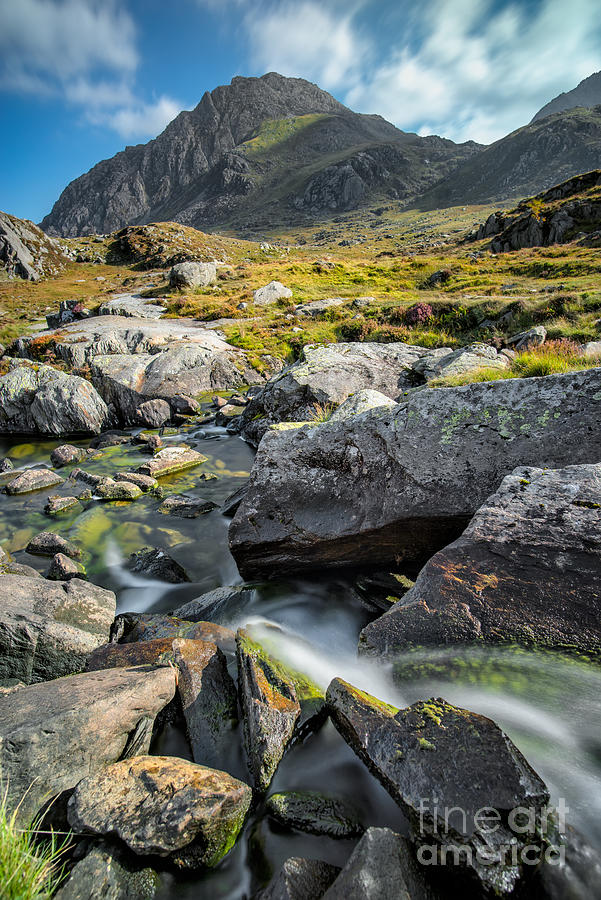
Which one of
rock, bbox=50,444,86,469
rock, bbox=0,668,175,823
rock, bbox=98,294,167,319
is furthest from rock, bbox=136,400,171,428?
rock, bbox=98,294,167,319

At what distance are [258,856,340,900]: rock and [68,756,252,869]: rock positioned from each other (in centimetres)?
55

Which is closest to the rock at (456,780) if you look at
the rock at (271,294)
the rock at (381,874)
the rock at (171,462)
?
the rock at (381,874)

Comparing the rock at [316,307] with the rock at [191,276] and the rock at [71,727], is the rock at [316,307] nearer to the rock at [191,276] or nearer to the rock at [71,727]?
the rock at [191,276]

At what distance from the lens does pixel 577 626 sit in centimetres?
393

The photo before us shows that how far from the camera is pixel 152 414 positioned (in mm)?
19062

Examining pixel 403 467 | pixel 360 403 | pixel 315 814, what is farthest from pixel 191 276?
pixel 315 814

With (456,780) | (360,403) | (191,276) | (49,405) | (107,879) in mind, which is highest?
(191,276)

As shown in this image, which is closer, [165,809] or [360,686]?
[165,809]

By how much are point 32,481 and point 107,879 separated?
12.4m

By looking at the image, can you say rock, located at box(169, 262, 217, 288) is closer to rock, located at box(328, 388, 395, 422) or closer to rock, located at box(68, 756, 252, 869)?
rock, located at box(328, 388, 395, 422)

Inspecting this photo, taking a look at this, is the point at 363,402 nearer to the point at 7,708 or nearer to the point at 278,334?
the point at 7,708

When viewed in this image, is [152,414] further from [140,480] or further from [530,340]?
[530,340]

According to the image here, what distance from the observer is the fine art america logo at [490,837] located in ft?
7.93

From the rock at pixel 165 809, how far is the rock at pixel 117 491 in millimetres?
9185
